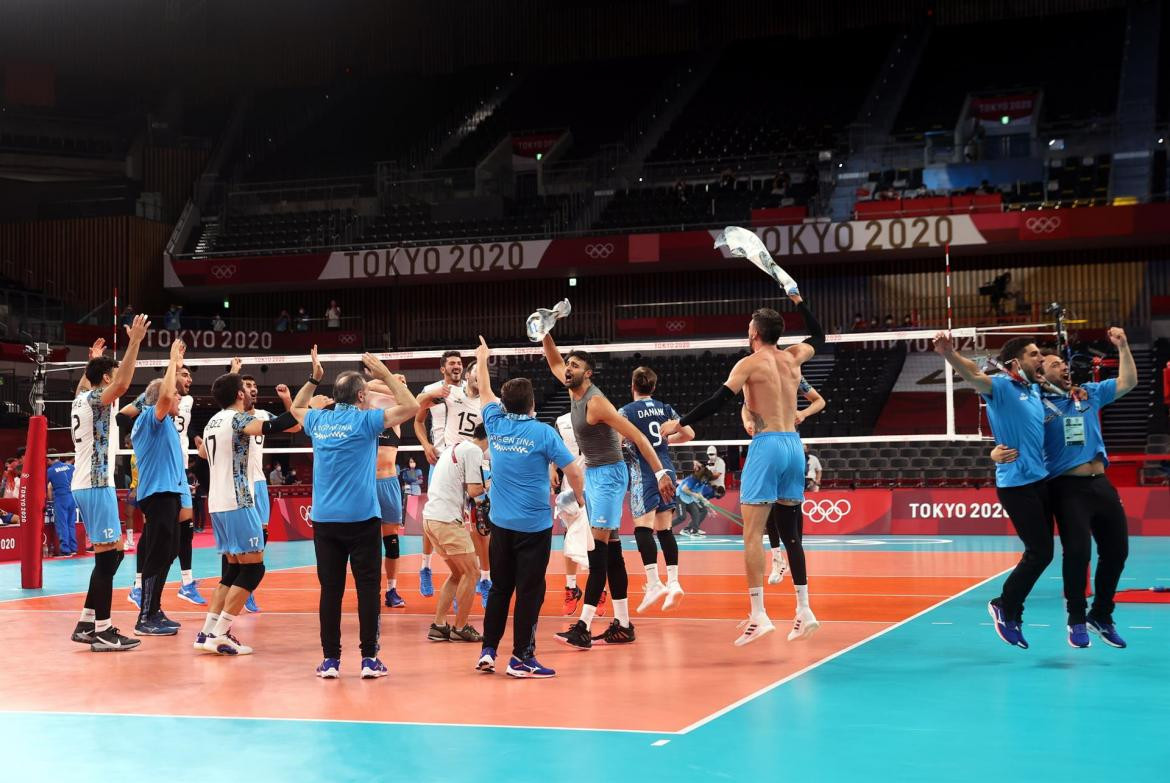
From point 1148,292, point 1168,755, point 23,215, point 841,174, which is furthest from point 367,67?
point 1168,755

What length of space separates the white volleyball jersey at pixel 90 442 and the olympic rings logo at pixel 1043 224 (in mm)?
25433

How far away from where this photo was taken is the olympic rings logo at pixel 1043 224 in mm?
29531

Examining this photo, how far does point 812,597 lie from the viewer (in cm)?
1144

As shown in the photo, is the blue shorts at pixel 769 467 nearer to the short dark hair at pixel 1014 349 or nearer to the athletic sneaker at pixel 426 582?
the short dark hair at pixel 1014 349

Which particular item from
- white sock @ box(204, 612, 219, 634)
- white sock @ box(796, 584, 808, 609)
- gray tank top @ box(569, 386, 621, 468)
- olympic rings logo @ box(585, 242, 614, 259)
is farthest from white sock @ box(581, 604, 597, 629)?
olympic rings logo @ box(585, 242, 614, 259)

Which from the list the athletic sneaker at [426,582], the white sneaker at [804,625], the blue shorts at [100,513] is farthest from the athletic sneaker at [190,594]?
the white sneaker at [804,625]

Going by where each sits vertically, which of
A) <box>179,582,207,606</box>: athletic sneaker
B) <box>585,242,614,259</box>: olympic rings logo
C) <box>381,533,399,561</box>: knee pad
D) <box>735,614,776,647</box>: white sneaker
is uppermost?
<box>585,242,614,259</box>: olympic rings logo

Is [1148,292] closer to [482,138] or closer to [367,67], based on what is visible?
[482,138]

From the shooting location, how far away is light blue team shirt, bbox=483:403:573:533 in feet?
23.9

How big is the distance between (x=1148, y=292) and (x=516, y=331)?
1697 centimetres

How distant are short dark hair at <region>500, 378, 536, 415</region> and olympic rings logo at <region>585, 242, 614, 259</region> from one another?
2520cm

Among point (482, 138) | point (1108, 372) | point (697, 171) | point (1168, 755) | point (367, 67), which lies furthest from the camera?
point (367, 67)

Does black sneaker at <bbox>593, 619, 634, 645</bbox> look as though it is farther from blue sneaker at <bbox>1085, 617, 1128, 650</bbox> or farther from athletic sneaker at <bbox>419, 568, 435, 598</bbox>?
athletic sneaker at <bbox>419, 568, 435, 598</bbox>

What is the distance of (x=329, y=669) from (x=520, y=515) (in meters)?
1.45
